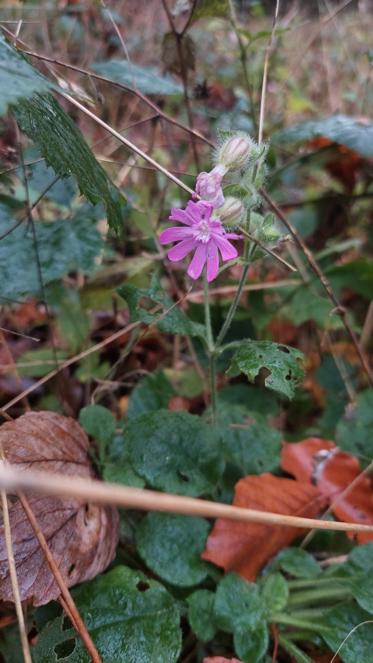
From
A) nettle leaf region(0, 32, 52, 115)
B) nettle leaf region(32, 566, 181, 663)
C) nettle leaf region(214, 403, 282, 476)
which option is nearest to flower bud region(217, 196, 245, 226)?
nettle leaf region(0, 32, 52, 115)

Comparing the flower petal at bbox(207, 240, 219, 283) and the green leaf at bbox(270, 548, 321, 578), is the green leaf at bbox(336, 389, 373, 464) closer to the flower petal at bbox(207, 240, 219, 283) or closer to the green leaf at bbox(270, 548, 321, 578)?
the green leaf at bbox(270, 548, 321, 578)

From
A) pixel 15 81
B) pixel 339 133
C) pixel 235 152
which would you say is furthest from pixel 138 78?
pixel 15 81

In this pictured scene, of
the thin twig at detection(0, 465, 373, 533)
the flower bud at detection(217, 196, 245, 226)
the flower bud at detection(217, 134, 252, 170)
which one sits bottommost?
the thin twig at detection(0, 465, 373, 533)

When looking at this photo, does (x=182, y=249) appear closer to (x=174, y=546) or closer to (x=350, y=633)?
(x=174, y=546)

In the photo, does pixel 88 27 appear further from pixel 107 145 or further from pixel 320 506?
pixel 320 506

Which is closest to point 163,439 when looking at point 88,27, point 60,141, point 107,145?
point 60,141
